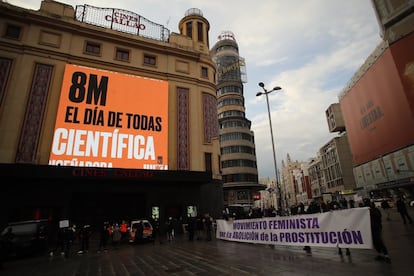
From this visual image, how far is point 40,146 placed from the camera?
19984 millimetres

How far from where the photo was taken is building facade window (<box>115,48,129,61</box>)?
85.7ft

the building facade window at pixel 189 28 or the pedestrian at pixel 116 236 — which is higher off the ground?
the building facade window at pixel 189 28

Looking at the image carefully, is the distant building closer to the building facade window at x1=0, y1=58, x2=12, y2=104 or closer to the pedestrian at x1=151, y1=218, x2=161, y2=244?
the pedestrian at x1=151, y1=218, x2=161, y2=244

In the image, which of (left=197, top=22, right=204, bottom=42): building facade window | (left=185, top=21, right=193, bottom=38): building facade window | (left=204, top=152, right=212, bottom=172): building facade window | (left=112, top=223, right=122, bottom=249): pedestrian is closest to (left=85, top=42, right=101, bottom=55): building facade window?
(left=185, top=21, right=193, bottom=38): building facade window

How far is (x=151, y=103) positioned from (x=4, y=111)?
41.3ft

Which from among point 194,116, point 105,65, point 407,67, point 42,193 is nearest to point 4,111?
point 42,193

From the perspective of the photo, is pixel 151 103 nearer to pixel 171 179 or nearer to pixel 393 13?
pixel 171 179

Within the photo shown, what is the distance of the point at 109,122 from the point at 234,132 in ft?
141

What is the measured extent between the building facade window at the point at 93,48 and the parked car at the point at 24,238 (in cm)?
1799

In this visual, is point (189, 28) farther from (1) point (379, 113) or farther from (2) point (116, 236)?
(1) point (379, 113)

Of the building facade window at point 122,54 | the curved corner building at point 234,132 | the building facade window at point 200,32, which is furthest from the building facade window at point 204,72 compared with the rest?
the curved corner building at point 234,132

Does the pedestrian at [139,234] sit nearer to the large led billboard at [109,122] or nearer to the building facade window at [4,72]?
the large led billboard at [109,122]

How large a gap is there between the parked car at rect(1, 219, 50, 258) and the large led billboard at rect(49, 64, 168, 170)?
22.6 ft

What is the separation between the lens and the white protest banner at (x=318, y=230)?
25.0 feet
